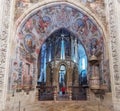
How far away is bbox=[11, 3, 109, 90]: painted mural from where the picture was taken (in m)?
8.84

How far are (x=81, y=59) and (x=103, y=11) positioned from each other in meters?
13.3

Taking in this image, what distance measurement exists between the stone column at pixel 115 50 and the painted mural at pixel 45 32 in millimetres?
1434

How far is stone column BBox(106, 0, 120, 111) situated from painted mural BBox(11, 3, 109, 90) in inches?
56.5

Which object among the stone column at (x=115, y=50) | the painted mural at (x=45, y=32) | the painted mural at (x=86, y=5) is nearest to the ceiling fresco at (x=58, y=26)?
the painted mural at (x=45, y=32)

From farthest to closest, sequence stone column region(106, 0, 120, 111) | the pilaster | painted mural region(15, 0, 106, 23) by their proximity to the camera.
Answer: painted mural region(15, 0, 106, 23)
stone column region(106, 0, 120, 111)
the pilaster

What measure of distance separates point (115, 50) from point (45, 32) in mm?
5492

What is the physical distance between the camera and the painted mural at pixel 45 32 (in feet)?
29.0

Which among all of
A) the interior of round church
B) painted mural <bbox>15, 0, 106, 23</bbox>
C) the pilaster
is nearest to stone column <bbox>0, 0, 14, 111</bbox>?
the pilaster

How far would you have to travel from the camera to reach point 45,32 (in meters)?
10.8

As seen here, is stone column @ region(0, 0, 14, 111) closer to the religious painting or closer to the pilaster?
the pilaster

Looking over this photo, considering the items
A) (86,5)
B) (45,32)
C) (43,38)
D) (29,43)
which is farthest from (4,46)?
(86,5)

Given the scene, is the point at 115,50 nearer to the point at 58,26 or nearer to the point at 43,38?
the point at 58,26

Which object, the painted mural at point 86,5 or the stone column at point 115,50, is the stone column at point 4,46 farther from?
the stone column at point 115,50

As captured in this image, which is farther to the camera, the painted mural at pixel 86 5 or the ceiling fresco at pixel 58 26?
the ceiling fresco at pixel 58 26
